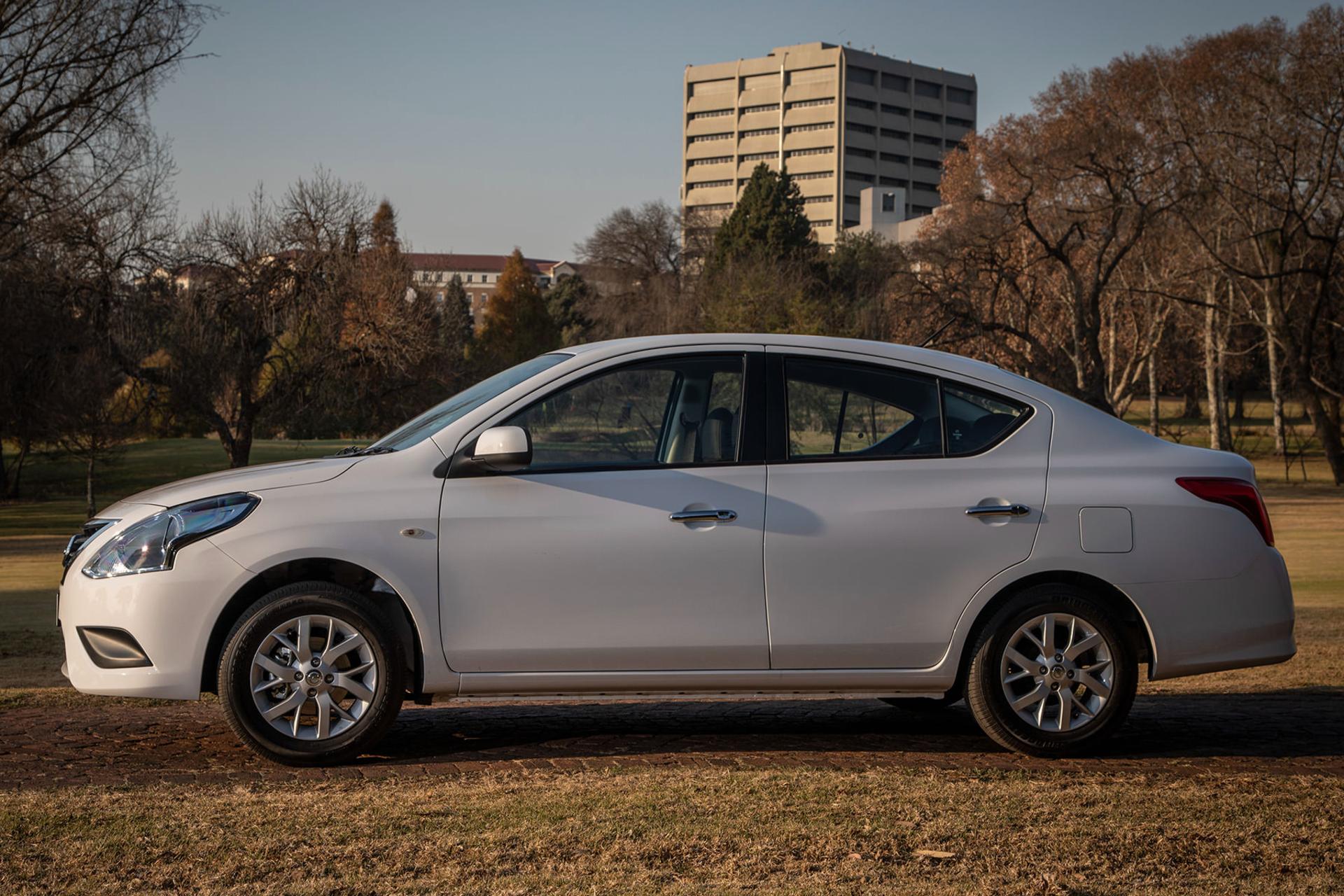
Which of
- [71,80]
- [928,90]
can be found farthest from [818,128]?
[71,80]

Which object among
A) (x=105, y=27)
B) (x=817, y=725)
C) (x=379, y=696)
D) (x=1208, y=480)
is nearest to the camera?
(x=379, y=696)

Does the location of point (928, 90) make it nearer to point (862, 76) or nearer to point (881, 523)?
point (862, 76)

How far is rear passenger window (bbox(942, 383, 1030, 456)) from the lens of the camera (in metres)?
6.23

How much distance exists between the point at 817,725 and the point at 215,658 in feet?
9.93

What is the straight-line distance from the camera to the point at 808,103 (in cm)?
14825

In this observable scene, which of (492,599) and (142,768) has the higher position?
(492,599)

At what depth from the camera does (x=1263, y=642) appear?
20.6 ft

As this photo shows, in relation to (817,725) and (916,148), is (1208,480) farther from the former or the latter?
(916,148)

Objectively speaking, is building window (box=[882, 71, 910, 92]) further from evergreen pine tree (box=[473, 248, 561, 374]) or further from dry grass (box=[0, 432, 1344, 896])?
dry grass (box=[0, 432, 1344, 896])

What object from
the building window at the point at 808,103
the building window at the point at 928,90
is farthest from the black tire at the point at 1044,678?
the building window at the point at 928,90

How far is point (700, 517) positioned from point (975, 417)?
1.37 metres

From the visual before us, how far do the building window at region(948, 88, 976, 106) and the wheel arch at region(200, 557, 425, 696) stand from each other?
532ft

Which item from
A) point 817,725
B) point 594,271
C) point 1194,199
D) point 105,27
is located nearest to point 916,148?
point 594,271

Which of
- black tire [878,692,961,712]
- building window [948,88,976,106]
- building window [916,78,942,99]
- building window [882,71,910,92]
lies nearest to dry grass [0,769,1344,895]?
black tire [878,692,961,712]
